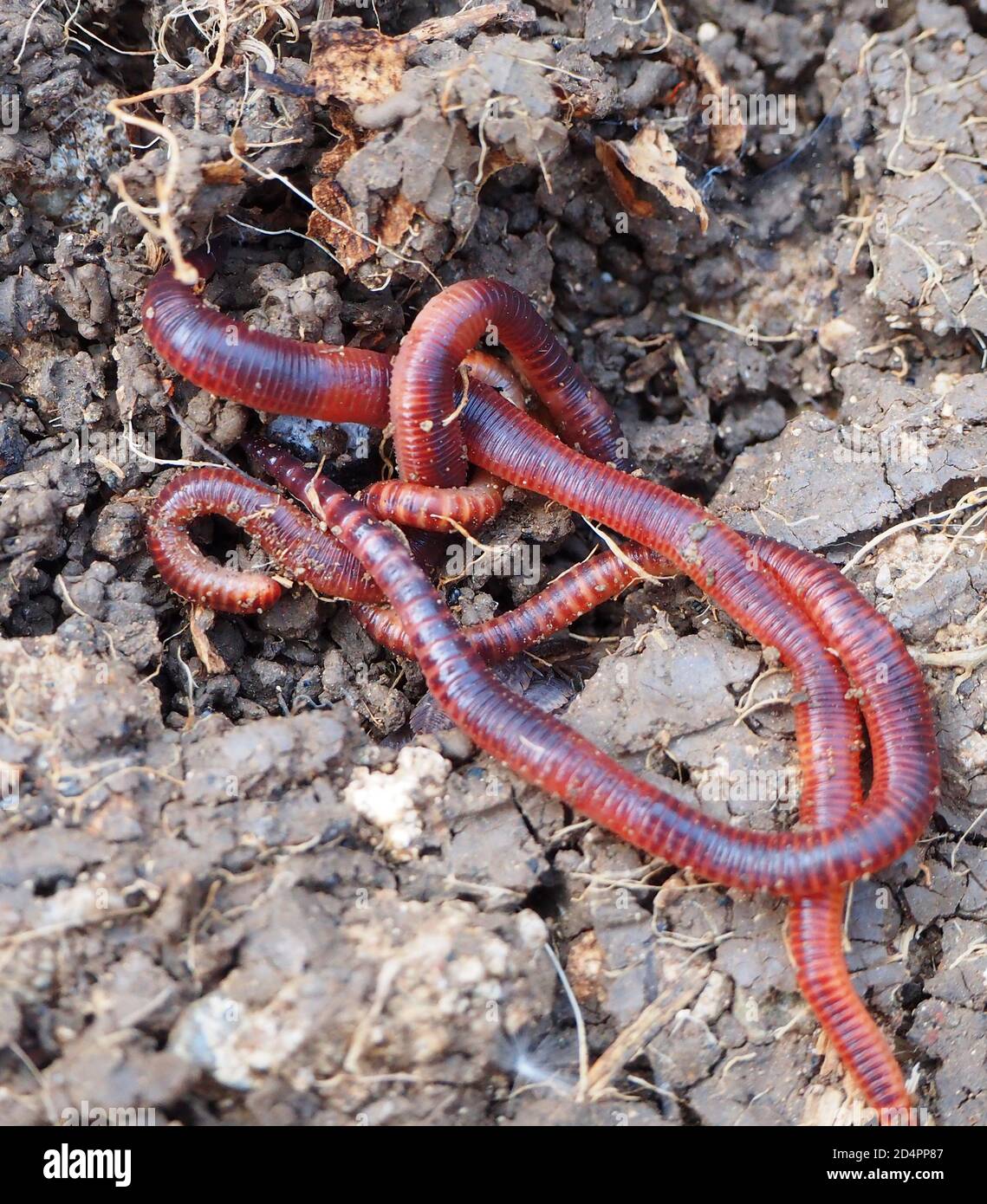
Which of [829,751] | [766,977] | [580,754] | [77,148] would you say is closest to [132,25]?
[77,148]

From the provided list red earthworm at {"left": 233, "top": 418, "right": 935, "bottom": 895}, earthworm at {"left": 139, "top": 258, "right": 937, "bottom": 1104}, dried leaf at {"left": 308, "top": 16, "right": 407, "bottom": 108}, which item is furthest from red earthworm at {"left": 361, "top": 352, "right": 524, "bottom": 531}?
dried leaf at {"left": 308, "top": 16, "right": 407, "bottom": 108}

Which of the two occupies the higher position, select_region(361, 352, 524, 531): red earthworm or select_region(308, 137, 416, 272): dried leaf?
select_region(308, 137, 416, 272): dried leaf

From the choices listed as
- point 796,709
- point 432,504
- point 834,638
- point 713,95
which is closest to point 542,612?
point 432,504

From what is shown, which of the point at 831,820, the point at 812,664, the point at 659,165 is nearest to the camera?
the point at 831,820

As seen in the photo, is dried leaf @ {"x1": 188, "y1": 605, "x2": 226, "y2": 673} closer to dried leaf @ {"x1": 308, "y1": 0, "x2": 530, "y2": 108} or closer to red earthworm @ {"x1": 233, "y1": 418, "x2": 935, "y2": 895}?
red earthworm @ {"x1": 233, "y1": 418, "x2": 935, "y2": 895}

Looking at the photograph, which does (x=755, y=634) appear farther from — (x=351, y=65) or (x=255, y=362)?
(x=351, y=65)
